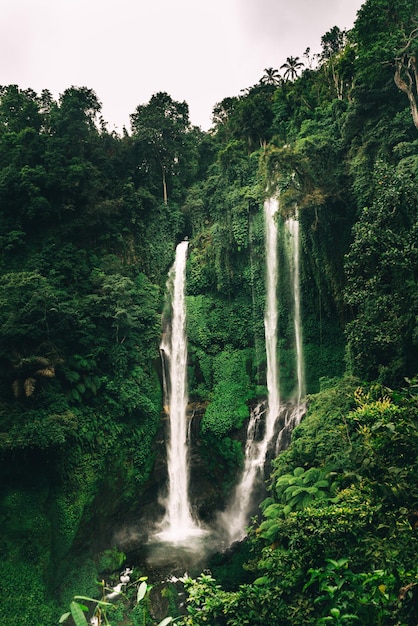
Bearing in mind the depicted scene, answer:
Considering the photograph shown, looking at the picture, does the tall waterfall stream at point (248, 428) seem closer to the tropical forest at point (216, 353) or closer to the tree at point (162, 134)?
the tropical forest at point (216, 353)

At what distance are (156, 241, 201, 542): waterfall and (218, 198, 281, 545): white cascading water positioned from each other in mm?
1350

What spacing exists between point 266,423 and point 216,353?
369cm

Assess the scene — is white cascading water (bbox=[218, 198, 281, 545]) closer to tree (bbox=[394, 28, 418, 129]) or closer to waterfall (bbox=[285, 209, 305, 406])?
waterfall (bbox=[285, 209, 305, 406])

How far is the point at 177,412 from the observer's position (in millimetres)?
16016

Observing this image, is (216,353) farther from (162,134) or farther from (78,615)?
(78,615)

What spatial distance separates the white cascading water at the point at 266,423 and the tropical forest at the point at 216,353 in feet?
0.25

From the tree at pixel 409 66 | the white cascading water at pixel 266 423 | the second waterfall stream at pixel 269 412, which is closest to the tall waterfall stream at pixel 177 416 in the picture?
the white cascading water at pixel 266 423

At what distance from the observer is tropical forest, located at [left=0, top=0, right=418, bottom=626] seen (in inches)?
209

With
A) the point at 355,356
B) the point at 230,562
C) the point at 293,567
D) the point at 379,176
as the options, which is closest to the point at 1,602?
the point at 230,562

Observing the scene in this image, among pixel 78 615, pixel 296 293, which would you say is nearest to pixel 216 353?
pixel 296 293

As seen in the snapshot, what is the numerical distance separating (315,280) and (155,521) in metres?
9.91

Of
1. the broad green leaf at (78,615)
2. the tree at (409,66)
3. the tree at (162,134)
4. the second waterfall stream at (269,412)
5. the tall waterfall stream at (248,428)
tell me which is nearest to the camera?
the broad green leaf at (78,615)

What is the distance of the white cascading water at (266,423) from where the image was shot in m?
13.7

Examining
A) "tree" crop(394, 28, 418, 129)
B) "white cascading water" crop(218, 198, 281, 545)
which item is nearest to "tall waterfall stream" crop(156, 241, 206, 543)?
"white cascading water" crop(218, 198, 281, 545)
